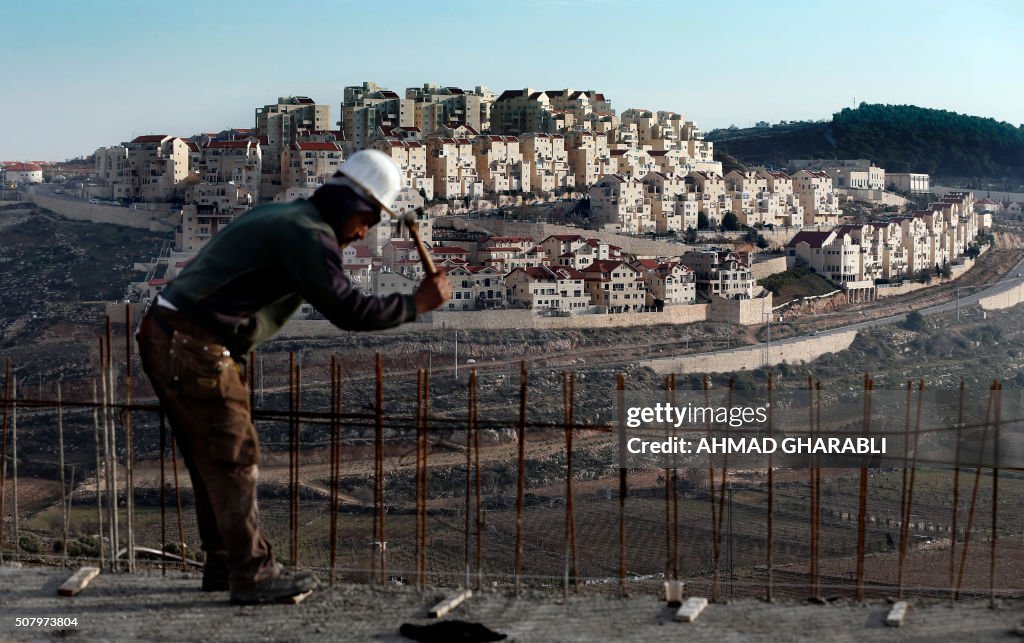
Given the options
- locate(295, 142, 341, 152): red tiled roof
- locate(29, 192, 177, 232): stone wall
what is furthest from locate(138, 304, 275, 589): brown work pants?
locate(29, 192, 177, 232): stone wall

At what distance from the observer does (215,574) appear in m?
2.95

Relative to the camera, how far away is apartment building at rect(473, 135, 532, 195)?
3259cm

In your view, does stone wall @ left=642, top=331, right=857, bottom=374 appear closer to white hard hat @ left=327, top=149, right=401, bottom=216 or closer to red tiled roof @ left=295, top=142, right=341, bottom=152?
red tiled roof @ left=295, top=142, right=341, bottom=152

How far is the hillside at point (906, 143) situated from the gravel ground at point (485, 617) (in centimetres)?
5082

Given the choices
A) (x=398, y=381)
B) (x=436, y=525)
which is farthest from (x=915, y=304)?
(x=436, y=525)

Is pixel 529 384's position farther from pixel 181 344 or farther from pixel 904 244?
pixel 181 344

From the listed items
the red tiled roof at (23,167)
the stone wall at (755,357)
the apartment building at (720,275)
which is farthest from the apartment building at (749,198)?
the red tiled roof at (23,167)

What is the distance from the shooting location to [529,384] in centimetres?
1986

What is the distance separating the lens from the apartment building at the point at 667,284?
25.0m

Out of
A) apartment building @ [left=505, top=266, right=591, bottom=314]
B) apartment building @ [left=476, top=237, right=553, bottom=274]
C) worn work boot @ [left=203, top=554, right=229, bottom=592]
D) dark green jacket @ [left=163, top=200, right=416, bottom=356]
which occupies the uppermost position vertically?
dark green jacket @ [left=163, top=200, right=416, bottom=356]

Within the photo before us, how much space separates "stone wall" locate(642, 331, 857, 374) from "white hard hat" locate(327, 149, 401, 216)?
17645 millimetres

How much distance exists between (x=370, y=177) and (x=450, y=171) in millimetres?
29255

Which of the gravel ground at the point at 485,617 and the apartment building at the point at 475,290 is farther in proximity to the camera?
the apartment building at the point at 475,290

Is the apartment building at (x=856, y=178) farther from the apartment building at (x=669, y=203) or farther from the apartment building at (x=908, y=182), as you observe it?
the apartment building at (x=669, y=203)
